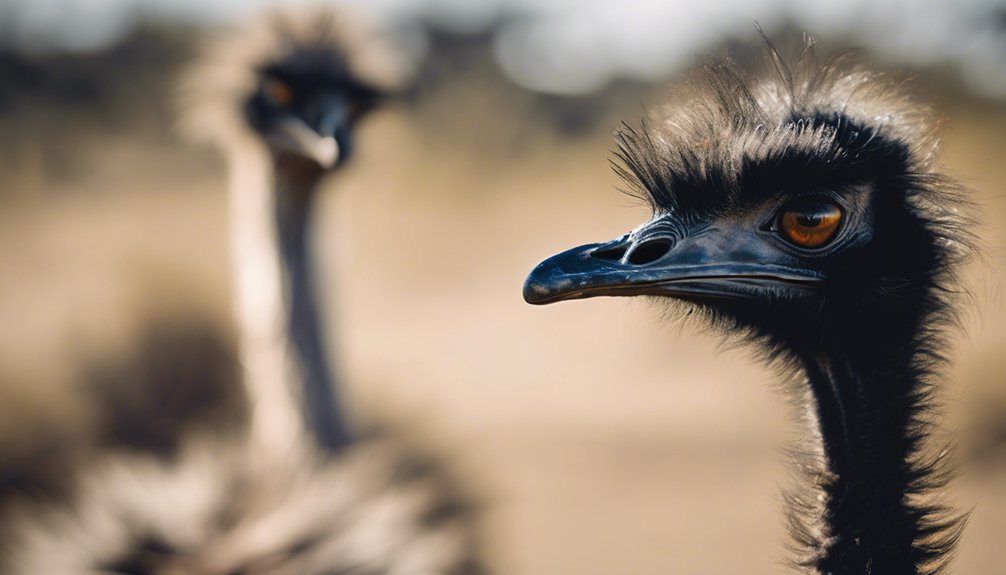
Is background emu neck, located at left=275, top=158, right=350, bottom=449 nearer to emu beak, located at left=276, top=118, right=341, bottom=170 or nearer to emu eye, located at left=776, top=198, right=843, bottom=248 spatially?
emu beak, located at left=276, top=118, right=341, bottom=170

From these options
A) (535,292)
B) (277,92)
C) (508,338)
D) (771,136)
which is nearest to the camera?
(535,292)

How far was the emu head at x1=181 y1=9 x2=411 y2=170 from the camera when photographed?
470cm

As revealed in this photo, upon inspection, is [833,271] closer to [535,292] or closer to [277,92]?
[535,292]

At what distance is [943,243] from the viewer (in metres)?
2.10

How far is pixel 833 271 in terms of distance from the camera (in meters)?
2.03

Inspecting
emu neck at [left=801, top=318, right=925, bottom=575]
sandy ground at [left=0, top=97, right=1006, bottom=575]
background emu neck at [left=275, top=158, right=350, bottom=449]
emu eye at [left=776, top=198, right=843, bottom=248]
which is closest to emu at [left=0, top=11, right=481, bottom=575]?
background emu neck at [left=275, top=158, right=350, bottom=449]

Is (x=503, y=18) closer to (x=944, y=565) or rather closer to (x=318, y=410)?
(x=318, y=410)

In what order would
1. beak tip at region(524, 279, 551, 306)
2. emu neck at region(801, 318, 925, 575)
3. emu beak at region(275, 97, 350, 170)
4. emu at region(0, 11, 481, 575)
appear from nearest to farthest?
beak tip at region(524, 279, 551, 306) < emu neck at region(801, 318, 925, 575) < emu at region(0, 11, 481, 575) < emu beak at region(275, 97, 350, 170)

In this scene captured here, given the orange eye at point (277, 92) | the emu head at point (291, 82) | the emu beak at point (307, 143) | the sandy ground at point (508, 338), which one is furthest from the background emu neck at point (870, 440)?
the orange eye at point (277, 92)

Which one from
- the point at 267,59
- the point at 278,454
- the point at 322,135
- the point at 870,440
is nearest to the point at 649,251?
the point at 870,440

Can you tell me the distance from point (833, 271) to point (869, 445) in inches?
11.0

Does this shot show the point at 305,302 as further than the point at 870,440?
Yes

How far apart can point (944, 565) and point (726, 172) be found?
2.29 ft

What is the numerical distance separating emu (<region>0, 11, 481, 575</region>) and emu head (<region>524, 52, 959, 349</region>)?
1.44m
